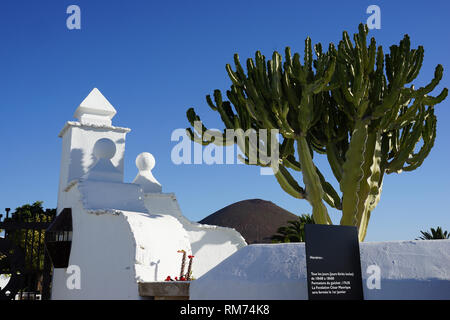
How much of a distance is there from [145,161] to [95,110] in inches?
77.0

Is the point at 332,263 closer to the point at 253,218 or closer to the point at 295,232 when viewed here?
the point at 295,232

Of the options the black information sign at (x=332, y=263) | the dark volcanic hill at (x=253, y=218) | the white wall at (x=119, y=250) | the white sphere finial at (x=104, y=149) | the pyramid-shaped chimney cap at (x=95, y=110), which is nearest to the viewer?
the black information sign at (x=332, y=263)

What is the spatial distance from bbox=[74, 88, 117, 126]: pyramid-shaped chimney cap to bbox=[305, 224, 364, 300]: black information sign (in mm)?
7604

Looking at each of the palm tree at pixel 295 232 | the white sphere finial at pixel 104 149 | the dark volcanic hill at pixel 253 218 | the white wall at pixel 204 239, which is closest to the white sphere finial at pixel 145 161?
the white wall at pixel 204 239

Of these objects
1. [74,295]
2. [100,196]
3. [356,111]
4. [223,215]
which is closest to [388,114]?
[356,111]

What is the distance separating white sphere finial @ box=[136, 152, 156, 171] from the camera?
12078 mm

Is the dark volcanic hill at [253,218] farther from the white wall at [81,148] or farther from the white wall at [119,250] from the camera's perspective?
the white wall at [119,250]

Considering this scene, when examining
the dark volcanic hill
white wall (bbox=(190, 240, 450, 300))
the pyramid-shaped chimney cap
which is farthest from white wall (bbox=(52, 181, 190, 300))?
the dark volcanic hill

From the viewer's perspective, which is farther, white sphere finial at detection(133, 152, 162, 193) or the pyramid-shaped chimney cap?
white sphere finial at detection(133, 152, 162, 193)

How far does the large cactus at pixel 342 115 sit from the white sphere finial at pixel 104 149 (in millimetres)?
2415

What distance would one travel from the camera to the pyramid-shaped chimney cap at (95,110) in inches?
430

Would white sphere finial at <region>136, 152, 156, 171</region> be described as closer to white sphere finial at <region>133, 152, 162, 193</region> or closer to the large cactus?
white sphere finial at <region>133, 152, 162, 193</region>

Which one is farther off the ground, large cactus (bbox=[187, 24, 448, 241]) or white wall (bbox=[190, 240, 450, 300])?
large cactus (bbox=[187, 24, 448, 241])
